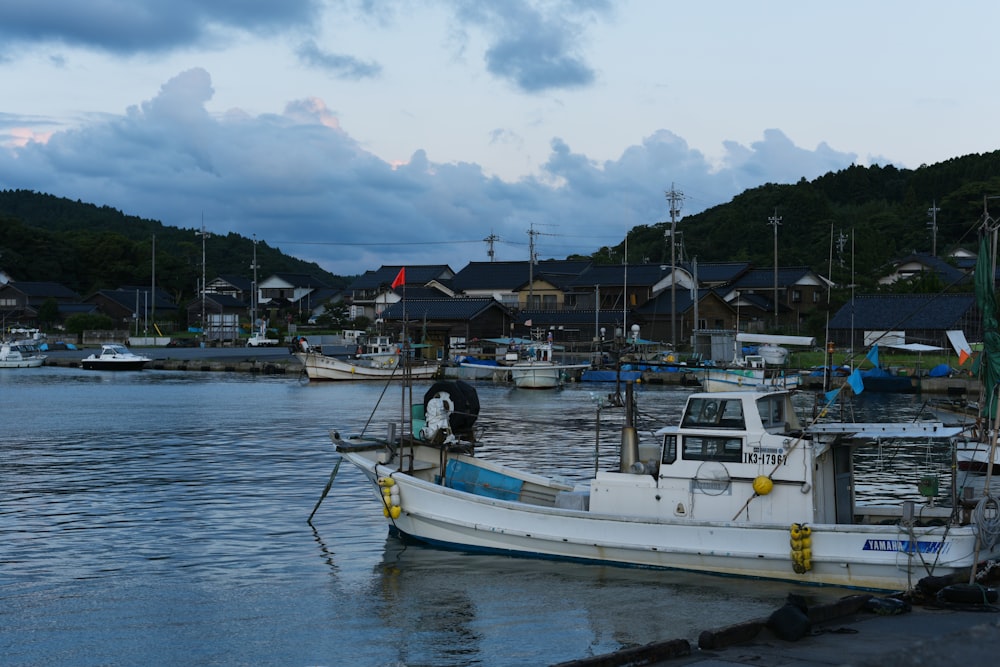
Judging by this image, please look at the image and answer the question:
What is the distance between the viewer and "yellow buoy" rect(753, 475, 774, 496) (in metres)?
17.9

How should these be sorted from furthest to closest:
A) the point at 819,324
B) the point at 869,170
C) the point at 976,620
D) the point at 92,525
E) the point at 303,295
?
1. the point at 869,170
2. the point at 303,295
3. the point at 819,324
4. the point at 92,525
5. the point at 976,620

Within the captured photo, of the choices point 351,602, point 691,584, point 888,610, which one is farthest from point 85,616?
point 888,610

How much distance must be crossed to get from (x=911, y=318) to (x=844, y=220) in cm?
6542

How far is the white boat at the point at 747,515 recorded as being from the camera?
1706 cm

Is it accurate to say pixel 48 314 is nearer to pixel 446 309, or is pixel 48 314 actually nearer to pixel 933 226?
pixel 446 309

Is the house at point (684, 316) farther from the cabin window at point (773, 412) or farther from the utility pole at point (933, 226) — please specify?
the cabin window at point (773, 412)

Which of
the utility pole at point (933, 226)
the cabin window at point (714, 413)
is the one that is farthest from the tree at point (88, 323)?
the cabin window at point (714, 413)

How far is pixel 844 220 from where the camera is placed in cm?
13875

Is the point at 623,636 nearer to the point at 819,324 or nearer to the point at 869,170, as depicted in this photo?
the point at 819,324

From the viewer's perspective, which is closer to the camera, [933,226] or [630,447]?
[630,447]

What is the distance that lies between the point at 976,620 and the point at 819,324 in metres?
76.6

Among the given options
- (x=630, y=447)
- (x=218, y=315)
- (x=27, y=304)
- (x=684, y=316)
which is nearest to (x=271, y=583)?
(x=630, y=447)

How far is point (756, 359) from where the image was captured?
69125mm

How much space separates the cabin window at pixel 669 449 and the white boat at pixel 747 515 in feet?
0.06
